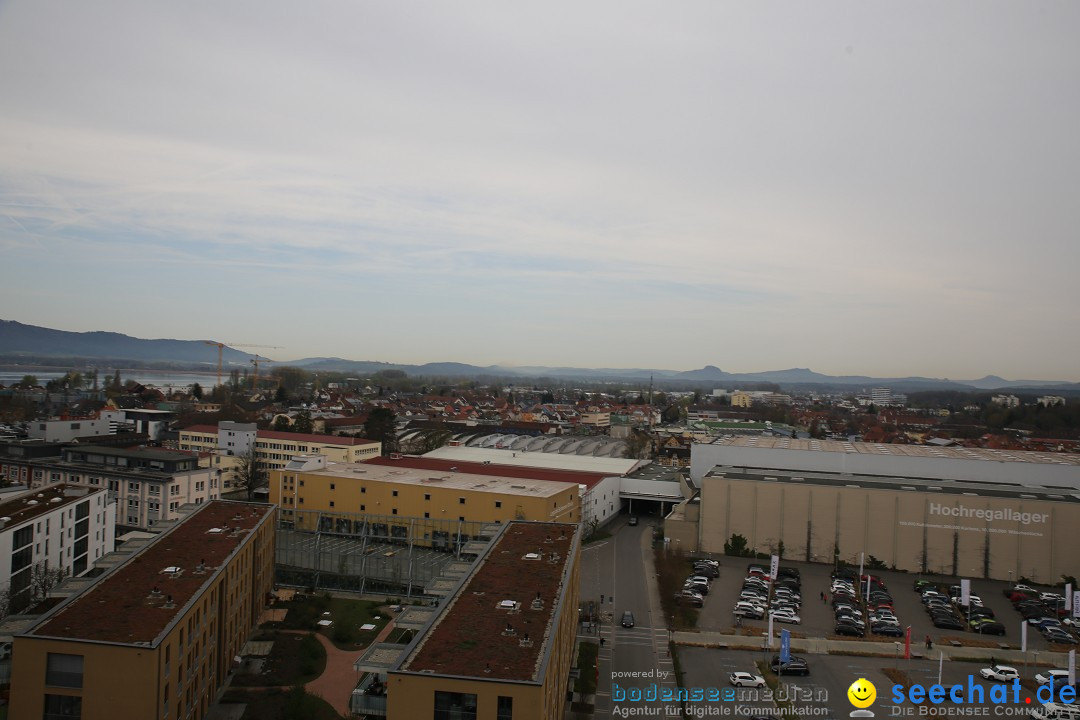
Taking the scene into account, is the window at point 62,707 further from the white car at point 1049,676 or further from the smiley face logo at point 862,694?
the white car at point 1049,676

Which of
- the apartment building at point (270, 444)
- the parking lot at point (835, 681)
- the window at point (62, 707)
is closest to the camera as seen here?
the window at point (62, 707)

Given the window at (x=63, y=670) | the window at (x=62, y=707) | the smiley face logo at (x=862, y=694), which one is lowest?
the smiley face logo at (x=862, y=694)

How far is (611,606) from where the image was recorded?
9.86 meters

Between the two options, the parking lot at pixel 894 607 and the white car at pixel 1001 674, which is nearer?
the white car at pixel 1001 674

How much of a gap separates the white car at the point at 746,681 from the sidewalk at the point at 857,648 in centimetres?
107

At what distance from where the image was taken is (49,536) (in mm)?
9461

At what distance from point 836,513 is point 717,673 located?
228 inches

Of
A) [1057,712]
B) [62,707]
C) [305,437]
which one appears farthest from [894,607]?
[305,437]

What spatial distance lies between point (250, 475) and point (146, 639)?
40.4ft

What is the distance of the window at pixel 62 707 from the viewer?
16.8 feet

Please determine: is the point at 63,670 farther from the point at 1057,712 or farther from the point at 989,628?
the point at 989,628

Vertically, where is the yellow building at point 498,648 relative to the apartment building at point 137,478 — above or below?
above

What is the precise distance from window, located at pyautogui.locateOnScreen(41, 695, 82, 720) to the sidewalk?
19.2 ft

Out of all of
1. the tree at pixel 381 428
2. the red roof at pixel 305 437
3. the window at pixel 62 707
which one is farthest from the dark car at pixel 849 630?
the tree at pixel 381 428
